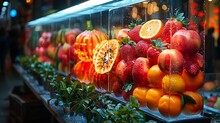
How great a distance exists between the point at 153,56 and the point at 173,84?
28 cm

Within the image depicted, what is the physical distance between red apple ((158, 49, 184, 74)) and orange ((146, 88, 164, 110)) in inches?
6.6

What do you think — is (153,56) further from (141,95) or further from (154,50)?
(141,95)

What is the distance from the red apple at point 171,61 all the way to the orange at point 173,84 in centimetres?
4

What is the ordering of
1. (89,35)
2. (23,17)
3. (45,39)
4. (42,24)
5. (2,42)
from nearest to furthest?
1. (89,35)
2. (45,39)
3. (42,24)
4. (2,42)
5. (23,17)

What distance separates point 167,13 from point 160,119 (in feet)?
2.29

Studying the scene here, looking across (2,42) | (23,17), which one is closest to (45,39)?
(2,42)

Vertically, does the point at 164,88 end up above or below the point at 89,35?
below

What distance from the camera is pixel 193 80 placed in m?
2.42

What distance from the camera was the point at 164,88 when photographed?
236 centimetres

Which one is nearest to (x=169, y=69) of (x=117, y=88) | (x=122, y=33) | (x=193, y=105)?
(x=193, y=105)

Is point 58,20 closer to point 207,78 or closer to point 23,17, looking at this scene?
point 207,78

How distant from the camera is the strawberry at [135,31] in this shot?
2842 mm

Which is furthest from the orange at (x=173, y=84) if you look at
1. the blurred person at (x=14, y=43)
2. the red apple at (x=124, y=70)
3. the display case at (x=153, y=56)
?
the blurred person at (x=14, y=43)

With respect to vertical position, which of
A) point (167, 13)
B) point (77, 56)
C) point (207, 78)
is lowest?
point (207, 78)
